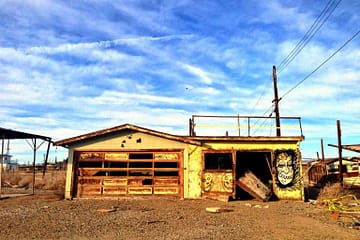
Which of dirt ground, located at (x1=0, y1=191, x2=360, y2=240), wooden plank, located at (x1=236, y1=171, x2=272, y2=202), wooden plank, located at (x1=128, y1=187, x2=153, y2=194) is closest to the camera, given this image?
dirt ground, located at (x1=0, y1=191, x2=360, y2=240)

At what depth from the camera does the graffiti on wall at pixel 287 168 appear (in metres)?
16.5

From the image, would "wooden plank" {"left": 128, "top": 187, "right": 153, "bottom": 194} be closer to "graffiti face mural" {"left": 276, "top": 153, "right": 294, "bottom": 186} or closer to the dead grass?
"graffiti face mural" {"left": 276, "top": 153, "right": 294, "bottom": 186}

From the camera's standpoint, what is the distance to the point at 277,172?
653 inches

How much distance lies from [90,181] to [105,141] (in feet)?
7.50

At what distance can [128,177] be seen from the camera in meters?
16.6

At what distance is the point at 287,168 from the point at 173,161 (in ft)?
20.3

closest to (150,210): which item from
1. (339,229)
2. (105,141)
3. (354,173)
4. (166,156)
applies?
(166,156)

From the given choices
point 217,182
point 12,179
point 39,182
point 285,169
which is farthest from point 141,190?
point 12,179

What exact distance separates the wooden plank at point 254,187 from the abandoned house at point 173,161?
5cm

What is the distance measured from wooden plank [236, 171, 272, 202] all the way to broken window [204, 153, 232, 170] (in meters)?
1.58

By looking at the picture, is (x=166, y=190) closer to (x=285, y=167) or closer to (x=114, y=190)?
(x=114, y=190)

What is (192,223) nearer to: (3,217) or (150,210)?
(150,210)

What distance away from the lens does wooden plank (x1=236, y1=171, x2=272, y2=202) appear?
15867mm

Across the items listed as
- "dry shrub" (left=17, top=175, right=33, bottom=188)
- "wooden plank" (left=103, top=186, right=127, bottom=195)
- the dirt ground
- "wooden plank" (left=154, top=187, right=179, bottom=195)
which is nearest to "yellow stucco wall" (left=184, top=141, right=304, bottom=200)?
"wooden plank" (left=154, top=187, right=179, bottom=195)
